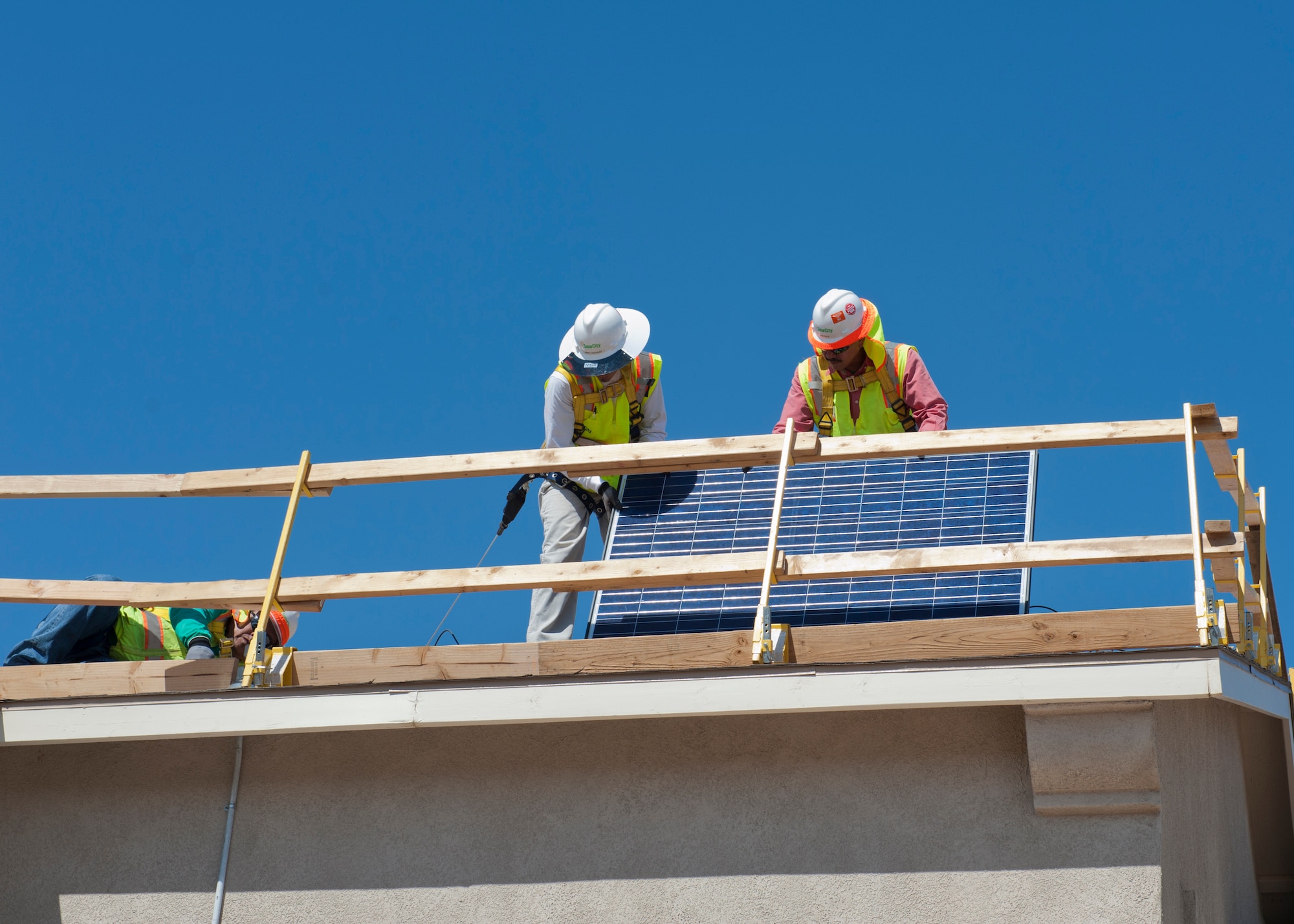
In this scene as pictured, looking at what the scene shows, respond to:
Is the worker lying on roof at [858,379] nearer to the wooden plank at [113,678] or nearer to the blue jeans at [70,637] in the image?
the wooden plank at [113,678]

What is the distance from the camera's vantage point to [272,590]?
23.1ft

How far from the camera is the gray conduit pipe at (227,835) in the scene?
665 cm

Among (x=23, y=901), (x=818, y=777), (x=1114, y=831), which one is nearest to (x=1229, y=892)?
(x=1114, y=831)

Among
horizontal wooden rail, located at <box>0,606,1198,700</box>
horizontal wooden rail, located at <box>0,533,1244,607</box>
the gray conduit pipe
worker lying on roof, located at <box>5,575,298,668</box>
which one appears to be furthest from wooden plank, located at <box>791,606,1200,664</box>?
worker lying on roof, located at <box>5,575,298,668</box>

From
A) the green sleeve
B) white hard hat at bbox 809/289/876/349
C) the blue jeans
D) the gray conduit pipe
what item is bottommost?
the gray conduit pipe

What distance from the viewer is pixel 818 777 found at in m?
6.18

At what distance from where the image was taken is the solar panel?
8109 millimetres

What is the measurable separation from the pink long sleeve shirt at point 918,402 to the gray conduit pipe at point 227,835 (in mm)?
4056

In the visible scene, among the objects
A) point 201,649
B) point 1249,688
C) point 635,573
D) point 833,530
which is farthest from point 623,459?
point 201,649

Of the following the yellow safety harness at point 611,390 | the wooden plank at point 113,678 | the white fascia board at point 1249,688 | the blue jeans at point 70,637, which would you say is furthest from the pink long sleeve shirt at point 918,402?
the blue jeans at point 70,637

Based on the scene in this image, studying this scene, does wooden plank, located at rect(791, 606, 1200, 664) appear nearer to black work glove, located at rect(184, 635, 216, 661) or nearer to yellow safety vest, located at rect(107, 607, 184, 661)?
black work glove, located at rect(184, 635, 216, 661)

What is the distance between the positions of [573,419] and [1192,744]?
4638 mm

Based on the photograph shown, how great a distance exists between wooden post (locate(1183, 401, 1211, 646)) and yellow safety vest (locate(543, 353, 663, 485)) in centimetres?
421

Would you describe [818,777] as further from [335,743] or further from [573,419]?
[573,419]
